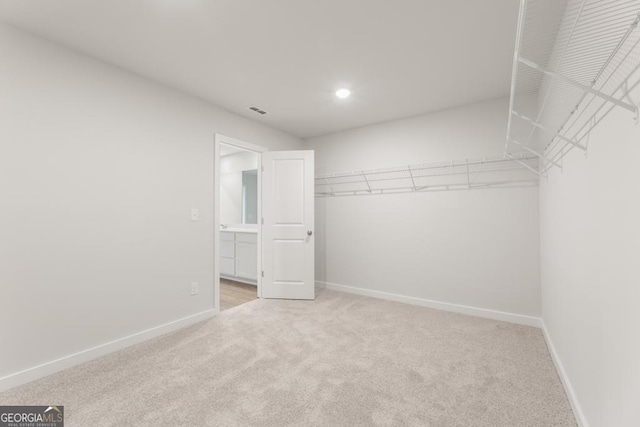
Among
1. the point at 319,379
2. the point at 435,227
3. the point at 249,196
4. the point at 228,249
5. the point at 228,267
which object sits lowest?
the point at 319,379

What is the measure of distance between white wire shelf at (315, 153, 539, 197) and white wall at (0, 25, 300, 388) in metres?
1.90

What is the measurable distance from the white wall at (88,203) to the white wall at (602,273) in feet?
9.73

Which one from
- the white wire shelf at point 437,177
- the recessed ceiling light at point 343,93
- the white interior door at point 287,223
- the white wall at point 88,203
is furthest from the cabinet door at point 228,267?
the recessed ceiling light at point 343,93

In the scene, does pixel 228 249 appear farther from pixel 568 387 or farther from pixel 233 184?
pixel 568 387

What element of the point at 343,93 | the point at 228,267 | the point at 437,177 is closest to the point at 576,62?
the point at 343,93

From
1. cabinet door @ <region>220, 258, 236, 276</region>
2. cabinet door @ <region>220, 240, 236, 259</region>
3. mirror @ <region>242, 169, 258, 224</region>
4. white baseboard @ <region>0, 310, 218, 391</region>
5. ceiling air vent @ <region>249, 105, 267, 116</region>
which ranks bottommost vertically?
white baseboard @ <region>0, 310, 218, 391</region>

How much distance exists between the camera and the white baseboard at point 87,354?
176cm

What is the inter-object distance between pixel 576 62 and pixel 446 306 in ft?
8.65

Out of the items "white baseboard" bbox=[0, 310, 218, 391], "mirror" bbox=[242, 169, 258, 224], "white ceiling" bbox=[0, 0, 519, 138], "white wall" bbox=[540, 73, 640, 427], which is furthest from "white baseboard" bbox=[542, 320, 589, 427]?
"mirror" bbox=[242, 169, 258, 224]

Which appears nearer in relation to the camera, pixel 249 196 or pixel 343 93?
pixel 343 93

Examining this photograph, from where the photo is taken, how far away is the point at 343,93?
277 centimetres

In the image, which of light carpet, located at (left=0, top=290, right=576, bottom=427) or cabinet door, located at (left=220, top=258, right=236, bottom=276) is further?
cabinet door, located at (left=220, top=258, right=236, bottom=276)

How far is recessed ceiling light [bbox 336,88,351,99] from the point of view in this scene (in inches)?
106

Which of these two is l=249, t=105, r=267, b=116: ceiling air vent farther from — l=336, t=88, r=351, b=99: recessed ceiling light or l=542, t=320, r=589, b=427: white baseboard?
l=542, t=320, r=589, b=427: white baseboard
